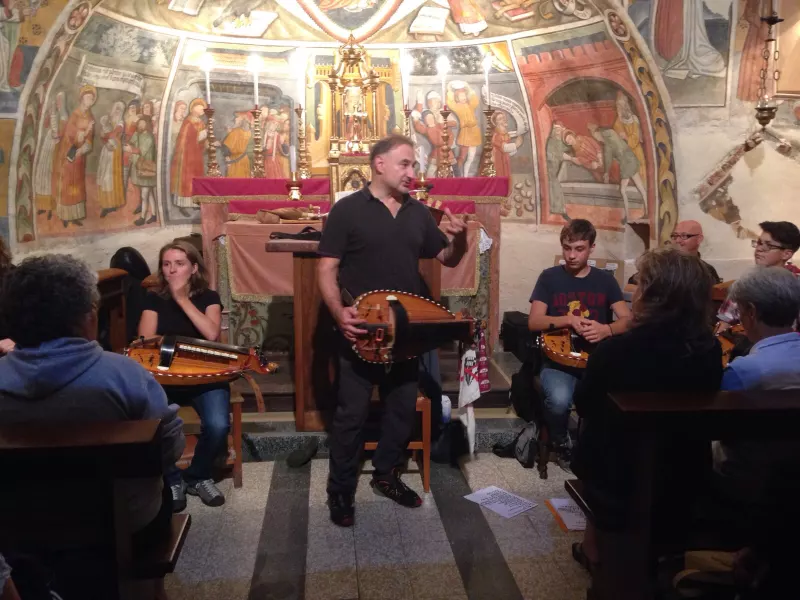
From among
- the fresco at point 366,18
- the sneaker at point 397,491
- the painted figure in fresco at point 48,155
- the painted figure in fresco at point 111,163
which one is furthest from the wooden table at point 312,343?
the fresco at point 366,18

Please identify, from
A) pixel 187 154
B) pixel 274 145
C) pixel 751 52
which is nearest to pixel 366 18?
pixel 274 145

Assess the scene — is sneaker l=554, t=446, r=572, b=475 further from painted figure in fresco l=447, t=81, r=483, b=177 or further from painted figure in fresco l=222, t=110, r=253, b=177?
painted figure in fresco l=222, t=110, r=253, b=177

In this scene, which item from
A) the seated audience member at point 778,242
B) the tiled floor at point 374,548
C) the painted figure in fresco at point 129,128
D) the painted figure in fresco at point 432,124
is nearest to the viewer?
the tiled floor at point 374,548

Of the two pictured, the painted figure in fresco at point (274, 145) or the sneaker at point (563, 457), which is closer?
the sneaker at point (563, 457)

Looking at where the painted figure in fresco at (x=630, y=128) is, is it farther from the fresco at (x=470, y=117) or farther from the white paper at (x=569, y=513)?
the white paper at (x=569, y=513)

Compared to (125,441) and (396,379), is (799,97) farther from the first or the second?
(125,441)

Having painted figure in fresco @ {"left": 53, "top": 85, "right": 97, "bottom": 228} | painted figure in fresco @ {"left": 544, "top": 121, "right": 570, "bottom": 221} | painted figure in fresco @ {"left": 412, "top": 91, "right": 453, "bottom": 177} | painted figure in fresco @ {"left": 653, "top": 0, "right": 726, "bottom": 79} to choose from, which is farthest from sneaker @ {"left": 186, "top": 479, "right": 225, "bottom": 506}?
painted figure in fresco @ {"left": 544, "top": 121, "right": 570, "bottom": 221}

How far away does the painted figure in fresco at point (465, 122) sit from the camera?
990 cm

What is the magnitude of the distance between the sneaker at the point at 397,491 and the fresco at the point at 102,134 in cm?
523

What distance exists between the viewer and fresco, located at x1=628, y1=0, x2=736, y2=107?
7.24 metres

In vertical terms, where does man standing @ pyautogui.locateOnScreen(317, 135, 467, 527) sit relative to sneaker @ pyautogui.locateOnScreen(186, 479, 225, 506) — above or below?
above

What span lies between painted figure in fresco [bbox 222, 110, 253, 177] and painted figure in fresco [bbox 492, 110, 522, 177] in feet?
11.2

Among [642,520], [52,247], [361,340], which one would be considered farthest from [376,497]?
[52,247]

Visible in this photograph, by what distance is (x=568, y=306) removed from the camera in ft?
14.5
